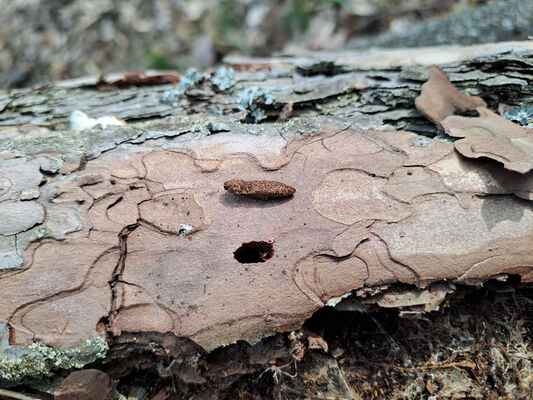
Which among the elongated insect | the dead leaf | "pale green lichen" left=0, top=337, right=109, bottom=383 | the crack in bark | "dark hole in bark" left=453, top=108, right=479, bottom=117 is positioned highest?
the dead leaf

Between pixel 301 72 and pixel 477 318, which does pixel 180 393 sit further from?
pixel 301 72

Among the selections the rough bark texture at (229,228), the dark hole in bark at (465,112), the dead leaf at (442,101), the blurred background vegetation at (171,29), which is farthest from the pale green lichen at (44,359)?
the blurred background vegetation at (171,29)

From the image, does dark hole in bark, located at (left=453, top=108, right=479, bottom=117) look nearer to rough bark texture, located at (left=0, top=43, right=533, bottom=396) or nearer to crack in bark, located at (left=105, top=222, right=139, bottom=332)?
rough bark texture, located at (left=0, top=43, right=533, bottom=396)

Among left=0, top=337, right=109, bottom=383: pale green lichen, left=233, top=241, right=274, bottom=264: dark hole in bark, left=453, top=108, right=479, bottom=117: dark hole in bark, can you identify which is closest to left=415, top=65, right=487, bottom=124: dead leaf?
left=453, top=108, right=479, bottom=117: dark hole in bark

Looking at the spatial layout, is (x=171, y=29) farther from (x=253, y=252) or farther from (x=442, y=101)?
(x=253, y=252)

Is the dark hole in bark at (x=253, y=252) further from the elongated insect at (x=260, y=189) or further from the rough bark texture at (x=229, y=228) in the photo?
the elongated insect at (x=260, y=189)
